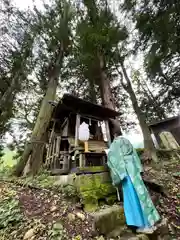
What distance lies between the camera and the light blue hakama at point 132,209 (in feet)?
9.18

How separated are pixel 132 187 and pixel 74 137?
11.3 ft

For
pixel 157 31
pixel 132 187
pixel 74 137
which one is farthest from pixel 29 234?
pixel 157 31

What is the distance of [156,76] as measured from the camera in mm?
9852

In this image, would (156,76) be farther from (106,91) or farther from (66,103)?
(66,103)

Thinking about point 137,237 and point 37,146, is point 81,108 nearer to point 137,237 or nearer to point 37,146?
point 37,146

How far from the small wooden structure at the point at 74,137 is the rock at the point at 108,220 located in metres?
1.63

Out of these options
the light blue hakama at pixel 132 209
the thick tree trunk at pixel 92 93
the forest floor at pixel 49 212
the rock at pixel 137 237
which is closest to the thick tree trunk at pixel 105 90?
the thick tree trunk at pixel 92 93

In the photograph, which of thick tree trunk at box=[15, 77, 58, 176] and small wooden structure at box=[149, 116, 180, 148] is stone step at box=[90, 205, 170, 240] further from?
small wooden structure at box=[149, 116, 180, 148]

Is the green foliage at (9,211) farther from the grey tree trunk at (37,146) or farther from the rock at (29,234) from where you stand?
the grey tree trunk at (37,146)

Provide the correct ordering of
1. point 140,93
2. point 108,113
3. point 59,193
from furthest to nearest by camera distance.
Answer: point 140,93
point 108,113
point 59,193

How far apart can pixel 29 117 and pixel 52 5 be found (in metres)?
8.27

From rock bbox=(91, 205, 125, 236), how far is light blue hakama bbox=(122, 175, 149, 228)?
0.82 ft

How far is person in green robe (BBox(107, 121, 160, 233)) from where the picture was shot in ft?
9.18

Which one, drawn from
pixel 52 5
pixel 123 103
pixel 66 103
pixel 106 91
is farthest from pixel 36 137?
pixel 52 5
